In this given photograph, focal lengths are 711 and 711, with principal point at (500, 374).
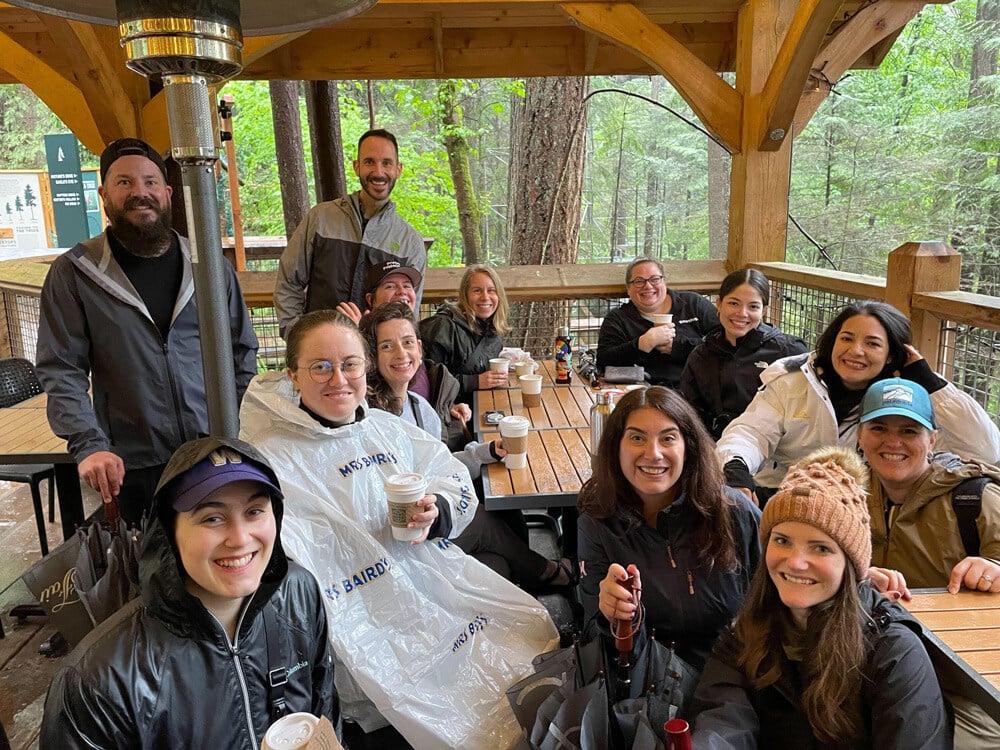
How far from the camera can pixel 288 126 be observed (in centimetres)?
798

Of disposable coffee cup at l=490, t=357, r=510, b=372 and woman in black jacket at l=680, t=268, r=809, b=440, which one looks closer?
woman in black jacket at l=680, t=268, r=809, b=440

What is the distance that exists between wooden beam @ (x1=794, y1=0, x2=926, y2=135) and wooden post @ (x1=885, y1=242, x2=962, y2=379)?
2025 millimetres

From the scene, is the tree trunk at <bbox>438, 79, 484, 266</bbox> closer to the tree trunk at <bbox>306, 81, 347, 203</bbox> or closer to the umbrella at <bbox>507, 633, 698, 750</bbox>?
the tree trunk at <bbox>306, 81, 347, 203</bbox>

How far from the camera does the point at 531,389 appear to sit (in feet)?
12.0

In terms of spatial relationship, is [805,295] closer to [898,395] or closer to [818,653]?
[898,395]

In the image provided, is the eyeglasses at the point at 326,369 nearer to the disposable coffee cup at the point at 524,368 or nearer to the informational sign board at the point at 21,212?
the disposable coffee cup at the point at 524,368

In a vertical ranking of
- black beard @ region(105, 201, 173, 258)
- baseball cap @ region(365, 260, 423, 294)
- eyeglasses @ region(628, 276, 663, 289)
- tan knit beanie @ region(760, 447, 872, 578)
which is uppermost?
black beard @ region(105, 201, 173, 258)

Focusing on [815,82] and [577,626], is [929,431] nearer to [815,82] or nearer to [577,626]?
[577,626]

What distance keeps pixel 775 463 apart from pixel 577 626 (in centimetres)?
107

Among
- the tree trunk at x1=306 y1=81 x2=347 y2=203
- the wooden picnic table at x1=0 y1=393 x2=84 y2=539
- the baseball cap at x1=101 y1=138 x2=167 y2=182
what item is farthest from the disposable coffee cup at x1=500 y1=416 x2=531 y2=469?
the tree trunk at x1=306 y1=81 x2=347 y2=203

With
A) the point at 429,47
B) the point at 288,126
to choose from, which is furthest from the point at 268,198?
the point at 429,47

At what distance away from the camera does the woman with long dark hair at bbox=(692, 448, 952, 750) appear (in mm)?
1477

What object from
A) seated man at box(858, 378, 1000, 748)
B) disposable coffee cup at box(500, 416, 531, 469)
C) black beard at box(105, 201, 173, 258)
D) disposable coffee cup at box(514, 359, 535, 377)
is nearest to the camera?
seated man at box(858, 378, 1000, 748)

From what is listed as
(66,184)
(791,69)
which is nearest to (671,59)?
(791,69)
